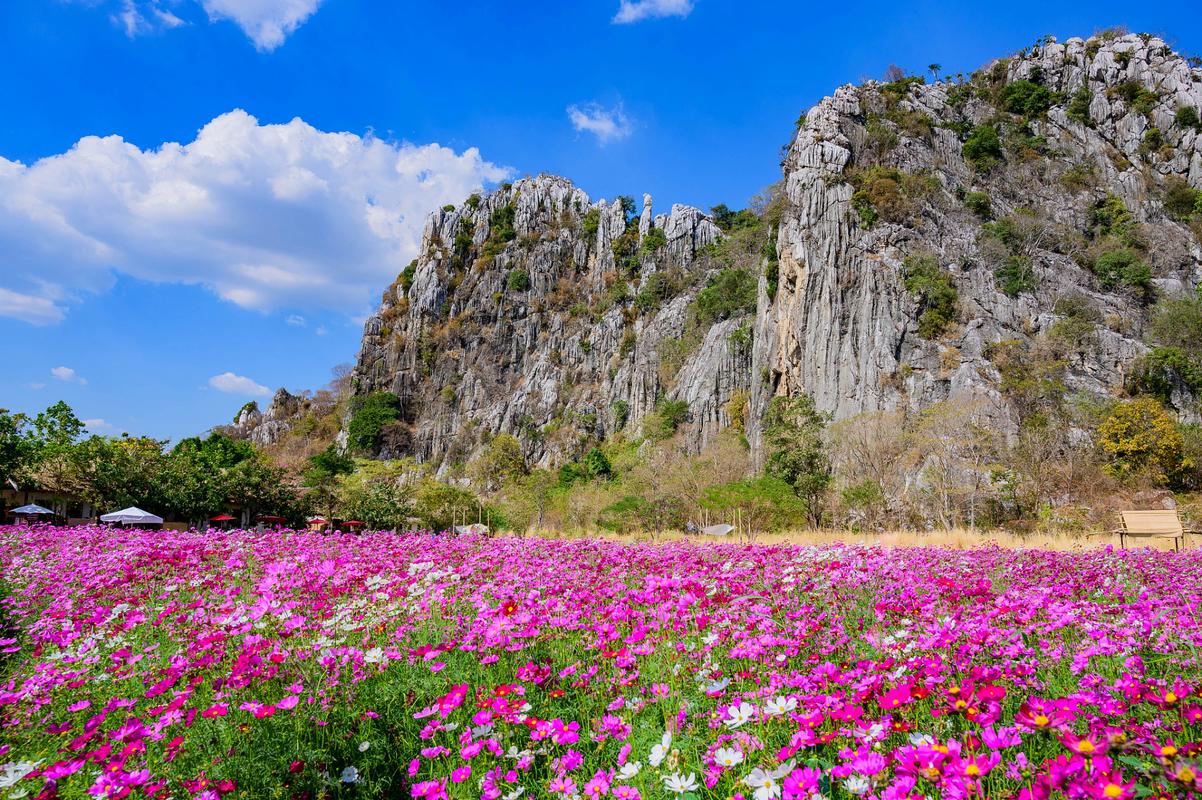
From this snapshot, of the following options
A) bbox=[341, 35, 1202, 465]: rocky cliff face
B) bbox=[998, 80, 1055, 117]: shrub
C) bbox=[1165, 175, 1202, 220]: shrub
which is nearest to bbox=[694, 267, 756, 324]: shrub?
bbox=[341, 35, 1202, 465]: rocky cliff face

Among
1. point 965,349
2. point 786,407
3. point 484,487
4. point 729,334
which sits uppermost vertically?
point 729,334

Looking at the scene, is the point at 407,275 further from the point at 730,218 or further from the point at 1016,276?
the point at 1016,276

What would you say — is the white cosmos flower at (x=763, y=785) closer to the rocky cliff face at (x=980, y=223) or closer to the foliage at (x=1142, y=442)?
the foliage at (x=1142, y=442)

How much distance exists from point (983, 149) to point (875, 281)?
1917cm

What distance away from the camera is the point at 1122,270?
4094 cm

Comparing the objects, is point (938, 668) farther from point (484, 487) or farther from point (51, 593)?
point (484, 487)

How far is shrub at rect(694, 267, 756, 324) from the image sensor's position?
58781mm

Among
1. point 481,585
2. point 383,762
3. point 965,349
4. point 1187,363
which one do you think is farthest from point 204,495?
point 1187,363

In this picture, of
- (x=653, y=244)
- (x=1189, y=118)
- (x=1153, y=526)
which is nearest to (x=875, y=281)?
(x=1153, y=526)

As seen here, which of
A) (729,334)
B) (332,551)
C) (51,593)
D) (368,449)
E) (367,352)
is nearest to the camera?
(51,593)

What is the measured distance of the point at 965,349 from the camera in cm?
3647

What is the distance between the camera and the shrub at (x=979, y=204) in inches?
1773

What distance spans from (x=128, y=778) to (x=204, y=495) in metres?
32.1

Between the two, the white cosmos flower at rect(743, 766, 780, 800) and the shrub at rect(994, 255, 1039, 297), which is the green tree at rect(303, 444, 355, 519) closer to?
the white cosmos flower at rect(743, 766, 780, 800)
